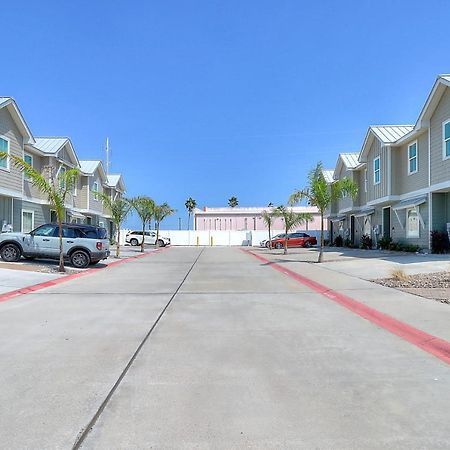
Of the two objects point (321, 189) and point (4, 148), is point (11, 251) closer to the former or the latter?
point (4, 148)

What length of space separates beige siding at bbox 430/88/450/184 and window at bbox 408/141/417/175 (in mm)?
2488

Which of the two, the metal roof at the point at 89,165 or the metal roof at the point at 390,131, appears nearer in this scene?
the metal roof at the point at 390,131

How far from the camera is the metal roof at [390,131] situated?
87.7 ft

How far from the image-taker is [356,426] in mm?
3770

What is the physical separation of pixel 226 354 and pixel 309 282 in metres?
8.35

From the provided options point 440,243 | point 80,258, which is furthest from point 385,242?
point 80,258

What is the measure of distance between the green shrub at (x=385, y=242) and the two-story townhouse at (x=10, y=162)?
820 inches

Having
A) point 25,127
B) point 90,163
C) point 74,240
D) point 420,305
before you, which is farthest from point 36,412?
point 90,163

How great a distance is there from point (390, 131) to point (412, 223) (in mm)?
6608

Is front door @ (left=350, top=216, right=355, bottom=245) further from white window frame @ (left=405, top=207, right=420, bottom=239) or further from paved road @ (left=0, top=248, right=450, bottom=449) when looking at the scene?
paved road @ (left=0, top=248, right=450, bottom=449)

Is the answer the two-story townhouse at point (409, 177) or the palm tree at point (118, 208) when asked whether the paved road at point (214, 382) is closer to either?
the two-story townhouse at point (409, 177)

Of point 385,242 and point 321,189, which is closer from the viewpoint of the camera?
point 321,189

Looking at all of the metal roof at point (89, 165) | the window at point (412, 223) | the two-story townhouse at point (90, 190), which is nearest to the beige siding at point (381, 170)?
the window at point (412, 223)

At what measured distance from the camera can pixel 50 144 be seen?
29031 millimetres
